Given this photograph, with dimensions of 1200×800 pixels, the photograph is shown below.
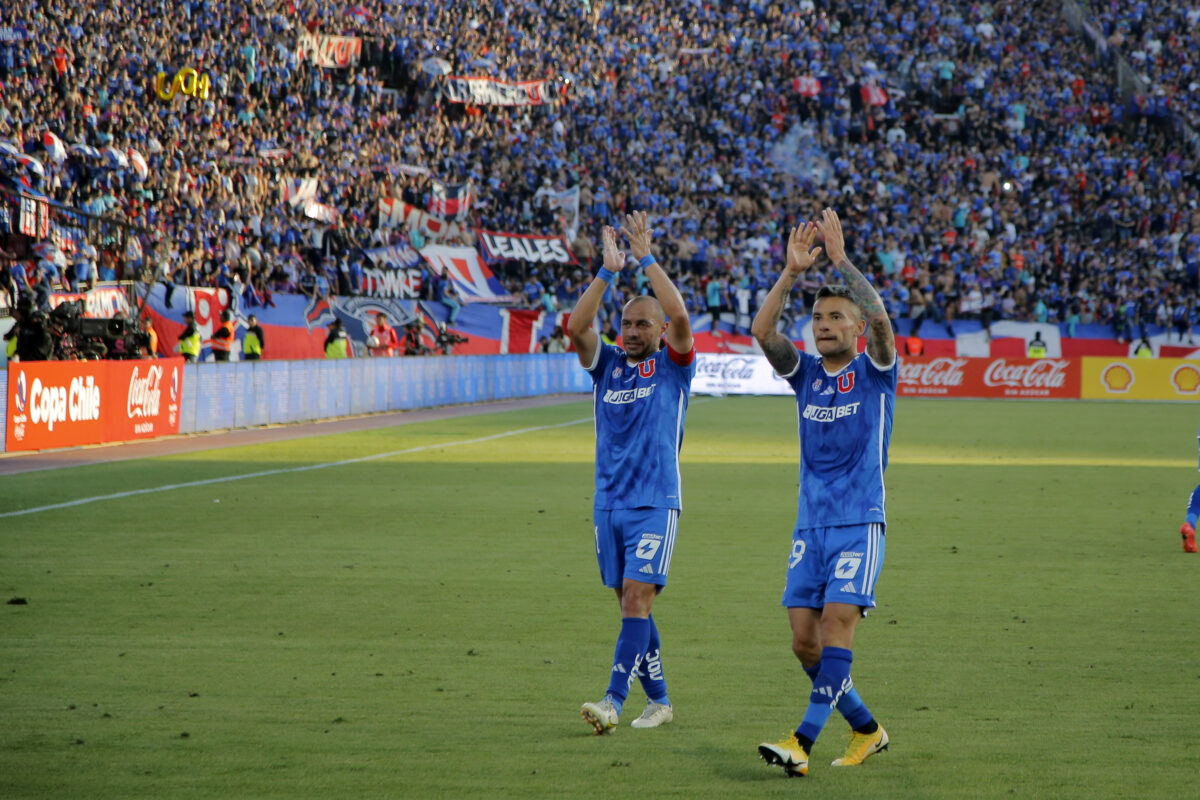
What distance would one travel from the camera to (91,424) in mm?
22391

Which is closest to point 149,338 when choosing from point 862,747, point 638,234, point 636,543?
point 638,234

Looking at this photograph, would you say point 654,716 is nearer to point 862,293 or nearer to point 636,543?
point 636,543

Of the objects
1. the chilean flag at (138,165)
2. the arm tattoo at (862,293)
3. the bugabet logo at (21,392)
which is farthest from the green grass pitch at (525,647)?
the chilean flag at (138,165)

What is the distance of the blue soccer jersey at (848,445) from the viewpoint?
5.88 meters

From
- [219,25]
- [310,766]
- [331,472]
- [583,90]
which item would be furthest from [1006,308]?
[310,766]

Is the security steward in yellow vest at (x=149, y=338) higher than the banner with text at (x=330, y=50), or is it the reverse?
the banner with text at (x=330, y=50)

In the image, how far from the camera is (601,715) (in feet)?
20.2

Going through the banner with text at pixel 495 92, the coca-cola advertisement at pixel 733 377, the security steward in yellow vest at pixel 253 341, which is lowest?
the coca-cola advertisement at pixel 733 377

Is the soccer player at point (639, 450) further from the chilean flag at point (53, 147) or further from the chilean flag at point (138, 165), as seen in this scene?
the chilean flag at point (138, 165)

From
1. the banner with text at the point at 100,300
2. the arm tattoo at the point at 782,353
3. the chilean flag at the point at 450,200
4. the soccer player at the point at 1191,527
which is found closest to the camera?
the arm tattoo at the point at 782,353

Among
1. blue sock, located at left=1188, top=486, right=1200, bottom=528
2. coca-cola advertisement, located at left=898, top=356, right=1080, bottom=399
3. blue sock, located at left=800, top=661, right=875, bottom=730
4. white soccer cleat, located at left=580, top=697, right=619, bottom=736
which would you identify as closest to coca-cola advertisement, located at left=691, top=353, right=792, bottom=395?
coca-cola advertisement, located at left=898, top=356, right=1080, bottom=399

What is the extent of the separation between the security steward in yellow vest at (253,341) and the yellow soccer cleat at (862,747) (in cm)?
2614

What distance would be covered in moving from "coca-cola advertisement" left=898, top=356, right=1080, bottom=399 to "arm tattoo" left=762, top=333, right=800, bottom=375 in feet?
122

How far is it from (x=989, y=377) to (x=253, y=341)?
23.2m
